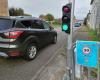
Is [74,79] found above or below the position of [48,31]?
below

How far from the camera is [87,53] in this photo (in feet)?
16.3

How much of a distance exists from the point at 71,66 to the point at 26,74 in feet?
5.80

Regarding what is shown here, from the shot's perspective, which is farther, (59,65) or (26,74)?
(59,65)

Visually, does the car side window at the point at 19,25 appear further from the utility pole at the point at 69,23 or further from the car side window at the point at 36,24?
the utility pole at the point at 69,23

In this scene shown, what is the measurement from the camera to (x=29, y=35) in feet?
27.3

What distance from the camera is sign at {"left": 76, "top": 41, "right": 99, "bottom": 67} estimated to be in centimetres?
490

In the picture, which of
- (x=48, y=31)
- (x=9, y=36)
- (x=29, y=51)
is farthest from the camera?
(x=48, y=31)

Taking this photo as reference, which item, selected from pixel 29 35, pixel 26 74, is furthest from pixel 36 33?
pixel 26 74

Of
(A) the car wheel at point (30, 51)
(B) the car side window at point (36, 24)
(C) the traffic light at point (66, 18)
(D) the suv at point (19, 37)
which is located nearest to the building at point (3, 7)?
(B) the car side window at point (36, 24)

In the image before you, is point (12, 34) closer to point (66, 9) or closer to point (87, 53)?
point (66, 9)

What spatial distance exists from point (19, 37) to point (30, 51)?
2.91ft

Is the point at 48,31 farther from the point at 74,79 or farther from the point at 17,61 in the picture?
the point at 74,79

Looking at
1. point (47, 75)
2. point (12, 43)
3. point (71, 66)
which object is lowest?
point (47, 75)

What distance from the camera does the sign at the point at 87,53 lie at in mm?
4900
